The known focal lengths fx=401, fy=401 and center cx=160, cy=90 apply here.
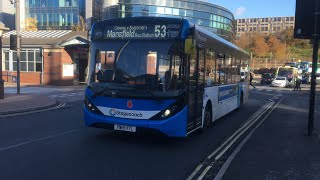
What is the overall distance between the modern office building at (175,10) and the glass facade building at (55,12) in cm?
555

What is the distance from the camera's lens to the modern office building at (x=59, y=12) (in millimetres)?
76438

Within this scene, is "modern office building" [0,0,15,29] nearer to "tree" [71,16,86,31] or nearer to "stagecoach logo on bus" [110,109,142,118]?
"tree" [71,16,86,31]

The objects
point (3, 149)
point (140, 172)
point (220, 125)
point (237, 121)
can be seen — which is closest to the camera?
point (140, 172)

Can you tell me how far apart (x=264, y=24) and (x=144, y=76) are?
450ft

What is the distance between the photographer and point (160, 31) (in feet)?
28.6

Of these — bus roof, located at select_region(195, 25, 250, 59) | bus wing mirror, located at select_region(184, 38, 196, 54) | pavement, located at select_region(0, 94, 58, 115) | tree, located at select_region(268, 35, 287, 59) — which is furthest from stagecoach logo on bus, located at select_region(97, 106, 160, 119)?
tree, located at select_region(268, 35, 287, 59)

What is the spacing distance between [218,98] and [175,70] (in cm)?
423

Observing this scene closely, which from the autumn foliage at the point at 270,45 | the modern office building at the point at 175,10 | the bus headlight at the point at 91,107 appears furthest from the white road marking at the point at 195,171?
the autumn foliage at the point at 270,45

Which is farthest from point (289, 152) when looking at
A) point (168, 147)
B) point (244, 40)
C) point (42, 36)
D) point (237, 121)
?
point (244, 40)

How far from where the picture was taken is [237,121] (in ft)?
47.2

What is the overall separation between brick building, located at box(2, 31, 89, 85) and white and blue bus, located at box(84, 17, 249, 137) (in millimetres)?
25336

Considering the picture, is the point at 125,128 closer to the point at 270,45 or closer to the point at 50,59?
the point at 50,59

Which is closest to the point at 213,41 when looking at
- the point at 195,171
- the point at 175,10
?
the point at 195,171

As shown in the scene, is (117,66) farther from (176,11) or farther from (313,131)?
(176,11)
